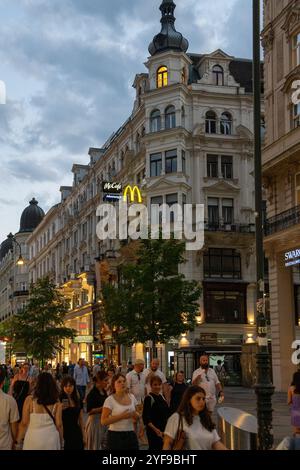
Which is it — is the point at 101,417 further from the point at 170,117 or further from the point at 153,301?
the point at 170,117

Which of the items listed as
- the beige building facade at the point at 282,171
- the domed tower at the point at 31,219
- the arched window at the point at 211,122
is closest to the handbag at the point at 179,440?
the beige building facade at the point at 282,171

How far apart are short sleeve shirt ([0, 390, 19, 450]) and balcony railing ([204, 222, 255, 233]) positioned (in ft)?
135

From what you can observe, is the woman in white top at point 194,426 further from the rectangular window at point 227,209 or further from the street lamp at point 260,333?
the rectangular window at point 227,209

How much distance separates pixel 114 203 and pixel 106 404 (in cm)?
5066

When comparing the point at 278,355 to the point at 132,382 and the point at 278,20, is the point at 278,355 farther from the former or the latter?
the point at 132,382

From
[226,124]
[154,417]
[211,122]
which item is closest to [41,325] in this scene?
[211,122]

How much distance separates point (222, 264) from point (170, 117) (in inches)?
436

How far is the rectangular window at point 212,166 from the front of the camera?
5128cm

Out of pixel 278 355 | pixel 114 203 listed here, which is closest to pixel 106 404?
pixel 278 355

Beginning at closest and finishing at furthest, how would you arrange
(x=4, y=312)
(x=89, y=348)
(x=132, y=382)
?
1. (x=132, y=382)
2. (x=89, y=348)
3. (x=4, y=312)

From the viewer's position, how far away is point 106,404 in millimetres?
9227

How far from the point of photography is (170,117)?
50688mm

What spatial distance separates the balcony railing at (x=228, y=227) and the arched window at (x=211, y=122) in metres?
6.98

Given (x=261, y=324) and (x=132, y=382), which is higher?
(x=261, y=324)
